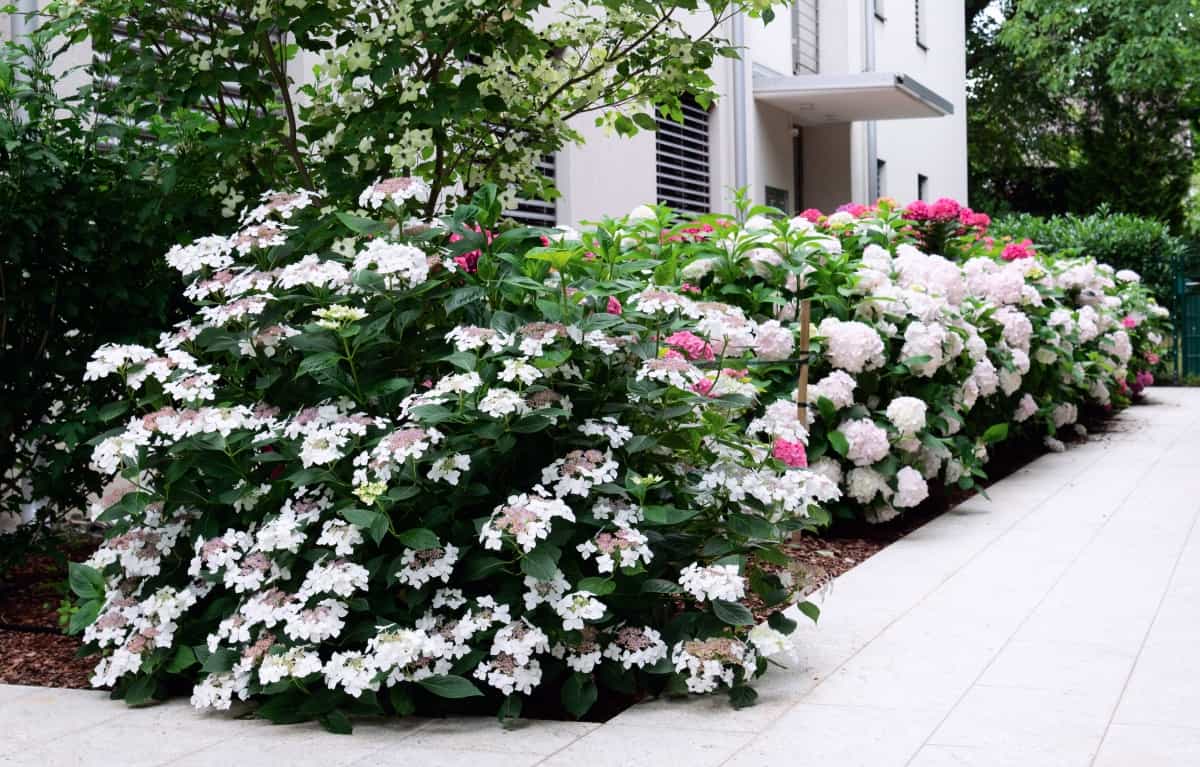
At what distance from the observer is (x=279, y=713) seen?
401cm

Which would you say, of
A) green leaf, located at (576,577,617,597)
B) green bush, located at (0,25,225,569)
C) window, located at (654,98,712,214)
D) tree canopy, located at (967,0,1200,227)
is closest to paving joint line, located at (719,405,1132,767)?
green leaf, located at (576,577,617,597)

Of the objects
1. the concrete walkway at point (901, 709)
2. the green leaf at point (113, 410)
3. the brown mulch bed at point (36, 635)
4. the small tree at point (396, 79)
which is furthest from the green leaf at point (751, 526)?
the brown mulch bed at point (36, 635)

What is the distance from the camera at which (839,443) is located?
22.5 ft

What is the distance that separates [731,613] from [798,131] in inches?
618

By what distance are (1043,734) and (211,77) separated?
3.68 metres

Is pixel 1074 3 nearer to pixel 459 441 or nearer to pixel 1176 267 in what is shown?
pixel 1176 267

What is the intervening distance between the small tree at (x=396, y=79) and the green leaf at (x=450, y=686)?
2.08 m

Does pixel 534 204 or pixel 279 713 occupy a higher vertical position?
pixel 534 204

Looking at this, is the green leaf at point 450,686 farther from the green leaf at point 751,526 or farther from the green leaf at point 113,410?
the green leaf at point 113,410

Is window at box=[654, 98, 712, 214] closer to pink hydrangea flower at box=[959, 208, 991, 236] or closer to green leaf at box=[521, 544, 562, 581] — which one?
pink hydrangea flower at box=[959, 208, 991, 236]

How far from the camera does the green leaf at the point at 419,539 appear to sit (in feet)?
13.0

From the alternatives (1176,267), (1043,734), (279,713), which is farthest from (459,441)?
(1176,267)

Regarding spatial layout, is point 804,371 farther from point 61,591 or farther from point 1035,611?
point 61,591

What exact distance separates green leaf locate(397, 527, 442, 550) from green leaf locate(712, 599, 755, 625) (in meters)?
0.87
